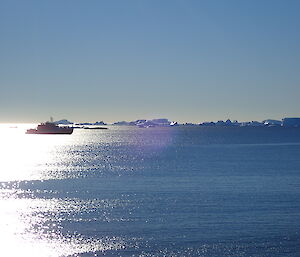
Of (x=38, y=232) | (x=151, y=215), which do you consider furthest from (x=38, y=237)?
(x=151, y=215)

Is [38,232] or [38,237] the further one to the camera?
[38,232]

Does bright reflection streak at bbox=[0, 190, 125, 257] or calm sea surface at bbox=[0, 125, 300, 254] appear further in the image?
calm sea surface at bbox=[0, 125, 300, 254]

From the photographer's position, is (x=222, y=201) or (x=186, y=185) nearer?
(x=222, y=201)

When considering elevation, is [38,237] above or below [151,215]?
below

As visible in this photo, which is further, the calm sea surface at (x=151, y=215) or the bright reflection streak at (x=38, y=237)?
the calm sea surface at (x=151, y=215)

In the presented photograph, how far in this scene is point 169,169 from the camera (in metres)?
123

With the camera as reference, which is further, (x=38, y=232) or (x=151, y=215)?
(x=151, y=215)

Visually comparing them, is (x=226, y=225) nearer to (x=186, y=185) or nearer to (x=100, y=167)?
(x=186, y=185)

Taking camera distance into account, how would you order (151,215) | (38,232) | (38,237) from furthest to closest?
(151,215) < (38,232) < (38,237)

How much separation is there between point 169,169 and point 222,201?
5115 centimetres

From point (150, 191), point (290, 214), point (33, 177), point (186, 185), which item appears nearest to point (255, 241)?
point (290, 214)

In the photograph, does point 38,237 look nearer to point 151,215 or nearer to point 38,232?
point 38,232

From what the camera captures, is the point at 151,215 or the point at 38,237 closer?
the point at 38,237

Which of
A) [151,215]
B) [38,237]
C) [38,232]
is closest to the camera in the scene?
[38,237]
